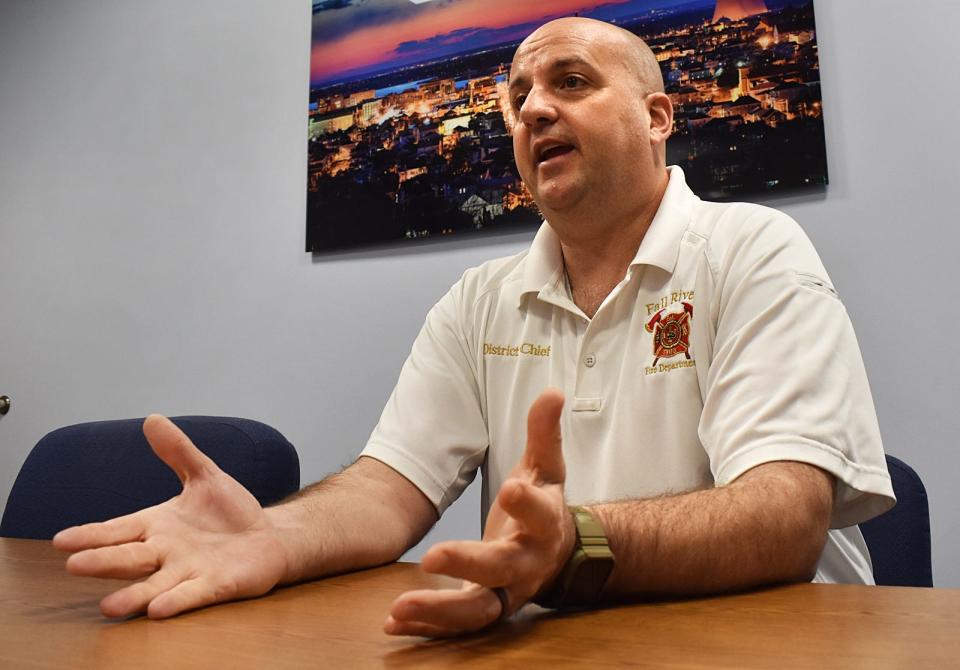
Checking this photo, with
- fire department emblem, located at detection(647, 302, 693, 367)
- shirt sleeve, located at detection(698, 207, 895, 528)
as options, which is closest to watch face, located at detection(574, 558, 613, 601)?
shirt sleeve, located at detection(698, 207, 895, 528)

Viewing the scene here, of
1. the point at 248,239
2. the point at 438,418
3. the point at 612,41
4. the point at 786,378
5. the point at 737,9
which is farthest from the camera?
the point at 248,239

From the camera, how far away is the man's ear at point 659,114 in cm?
148

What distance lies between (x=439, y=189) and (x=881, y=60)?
1091mm

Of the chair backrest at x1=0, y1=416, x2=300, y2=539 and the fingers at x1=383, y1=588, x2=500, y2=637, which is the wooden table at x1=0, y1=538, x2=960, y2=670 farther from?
the chair backrest at x1=0, y1=416, x2=300, y2=539

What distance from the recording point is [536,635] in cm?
61

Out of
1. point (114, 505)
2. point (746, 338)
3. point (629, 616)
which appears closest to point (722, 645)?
point (629, 616)

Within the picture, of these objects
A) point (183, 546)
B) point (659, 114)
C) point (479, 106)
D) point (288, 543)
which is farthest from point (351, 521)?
point (479, 106)

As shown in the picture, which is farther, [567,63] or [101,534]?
[567,63]

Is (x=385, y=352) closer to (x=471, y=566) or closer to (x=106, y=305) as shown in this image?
(x=106, y=305)

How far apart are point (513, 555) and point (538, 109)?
97 cm

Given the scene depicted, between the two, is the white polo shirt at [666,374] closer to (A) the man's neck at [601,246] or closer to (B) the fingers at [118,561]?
(A) the man's neck at [601,246]

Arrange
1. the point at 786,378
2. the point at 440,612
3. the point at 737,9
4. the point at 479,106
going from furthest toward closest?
1. the point at 479,106
2. the point at 737,9
3. the point at 786,378
4. the point at 440,612

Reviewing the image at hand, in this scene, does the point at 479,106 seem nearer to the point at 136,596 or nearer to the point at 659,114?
the point at 659,114

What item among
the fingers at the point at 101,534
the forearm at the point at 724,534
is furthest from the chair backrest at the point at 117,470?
the forearm at the point at 724,534
